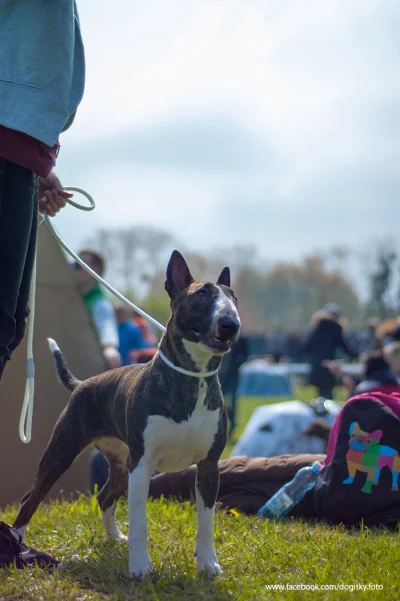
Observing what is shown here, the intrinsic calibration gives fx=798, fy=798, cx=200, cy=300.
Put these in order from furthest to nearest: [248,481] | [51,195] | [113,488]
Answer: [248,481] → [113,488] → [51,195]

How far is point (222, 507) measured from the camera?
528 cm

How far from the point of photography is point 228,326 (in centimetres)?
324

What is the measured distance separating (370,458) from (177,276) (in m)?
1.82

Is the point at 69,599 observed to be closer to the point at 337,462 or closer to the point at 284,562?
the point at 284,562

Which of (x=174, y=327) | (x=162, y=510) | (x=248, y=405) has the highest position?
(x=174, y=327)

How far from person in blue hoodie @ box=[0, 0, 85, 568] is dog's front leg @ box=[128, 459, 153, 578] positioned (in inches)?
21.6

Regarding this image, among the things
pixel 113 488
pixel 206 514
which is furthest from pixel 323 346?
pixel 206 514

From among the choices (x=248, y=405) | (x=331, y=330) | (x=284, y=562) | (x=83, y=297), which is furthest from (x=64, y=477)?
(x=248, y=405)

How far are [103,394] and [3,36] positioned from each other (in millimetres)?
1709

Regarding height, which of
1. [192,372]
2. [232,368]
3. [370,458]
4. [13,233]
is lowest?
[232,368]

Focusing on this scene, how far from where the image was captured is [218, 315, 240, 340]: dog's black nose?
325 centimetres

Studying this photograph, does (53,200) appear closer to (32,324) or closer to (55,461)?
(32,324)

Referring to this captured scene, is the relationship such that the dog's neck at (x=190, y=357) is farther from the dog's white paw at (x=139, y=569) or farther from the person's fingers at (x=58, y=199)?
the person's fingers at (x=58, y=199)

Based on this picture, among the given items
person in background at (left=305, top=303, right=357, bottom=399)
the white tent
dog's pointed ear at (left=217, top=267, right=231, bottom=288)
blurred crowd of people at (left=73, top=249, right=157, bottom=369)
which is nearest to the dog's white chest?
dog's pointed ear at (left=217, top=267, right=231, bottom=288)
